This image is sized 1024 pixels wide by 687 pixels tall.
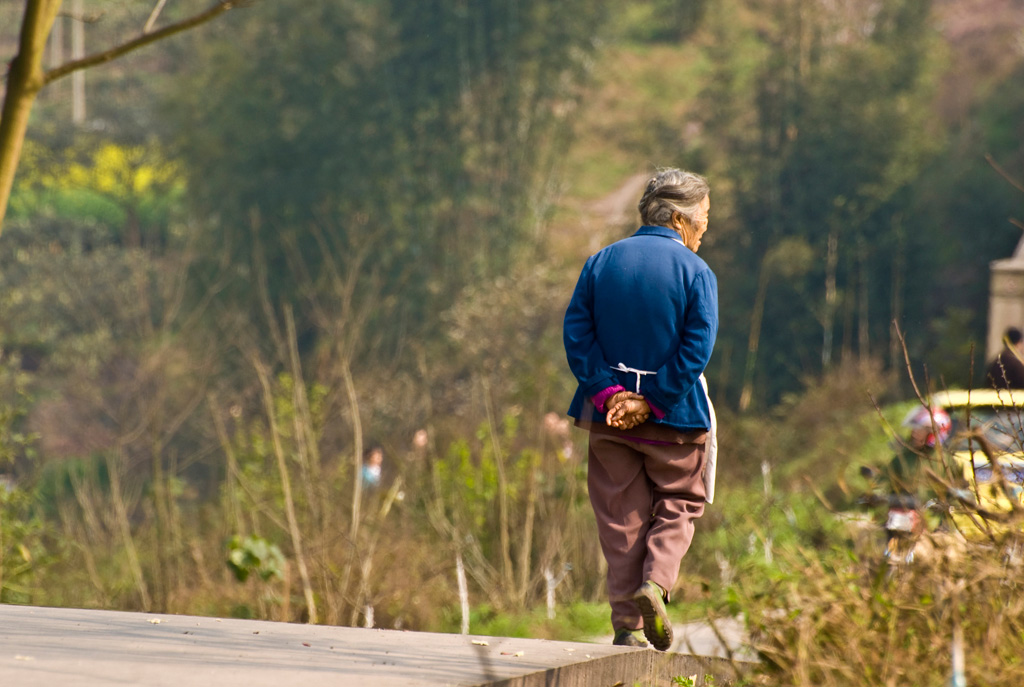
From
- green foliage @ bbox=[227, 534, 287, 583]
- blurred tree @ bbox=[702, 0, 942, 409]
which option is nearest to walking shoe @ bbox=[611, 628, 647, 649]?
green foliage @ bbox=[227, 534, 287, 583]

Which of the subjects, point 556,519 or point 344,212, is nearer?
point 556,519

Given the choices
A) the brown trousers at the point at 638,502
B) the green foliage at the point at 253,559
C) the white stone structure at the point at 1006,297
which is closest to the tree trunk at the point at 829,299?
the white stone structure at the point at 1006,297

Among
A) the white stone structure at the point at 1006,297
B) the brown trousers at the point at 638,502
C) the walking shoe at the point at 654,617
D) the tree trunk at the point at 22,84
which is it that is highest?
the tree trunk at the point at 22,84

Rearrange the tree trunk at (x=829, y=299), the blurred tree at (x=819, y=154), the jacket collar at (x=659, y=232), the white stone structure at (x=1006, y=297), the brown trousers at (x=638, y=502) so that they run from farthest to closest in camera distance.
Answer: the blurred tree at (x=819, y=154), the tree trunk at (x=829, y=299), the white stone structure at (x=1006, y=297), the jacket collar at (x=659, y=232), the brown trousers at (x=638, y=502)

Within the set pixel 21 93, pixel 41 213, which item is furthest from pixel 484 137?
pixel 21 93

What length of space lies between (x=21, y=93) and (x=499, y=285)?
23.9m

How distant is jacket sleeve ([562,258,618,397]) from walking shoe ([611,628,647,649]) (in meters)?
0.74

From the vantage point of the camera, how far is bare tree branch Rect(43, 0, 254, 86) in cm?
462

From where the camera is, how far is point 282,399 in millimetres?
10328

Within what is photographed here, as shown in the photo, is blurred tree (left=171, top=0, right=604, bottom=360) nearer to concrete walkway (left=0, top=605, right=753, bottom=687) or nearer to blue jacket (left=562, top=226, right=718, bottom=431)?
blue jacket (left=562, top=226, right=718, bottom=431)

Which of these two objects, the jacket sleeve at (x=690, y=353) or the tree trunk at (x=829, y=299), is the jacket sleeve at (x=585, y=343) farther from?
the tree trunk at (x=829, y=299)

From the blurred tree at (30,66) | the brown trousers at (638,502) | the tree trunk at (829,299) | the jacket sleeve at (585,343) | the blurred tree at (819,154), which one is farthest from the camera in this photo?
the blurred tree at (819,154)

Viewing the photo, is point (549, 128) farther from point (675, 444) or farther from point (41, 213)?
point (675, 444)

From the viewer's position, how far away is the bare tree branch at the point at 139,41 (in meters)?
4.62
